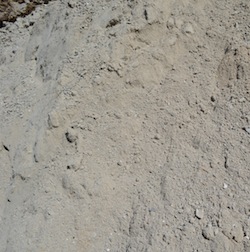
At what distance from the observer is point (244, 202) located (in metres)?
2.86

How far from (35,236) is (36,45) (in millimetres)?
2491

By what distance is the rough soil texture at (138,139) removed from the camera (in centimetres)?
293

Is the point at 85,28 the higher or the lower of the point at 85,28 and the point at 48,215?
the higher

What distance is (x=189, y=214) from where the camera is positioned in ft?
9.48

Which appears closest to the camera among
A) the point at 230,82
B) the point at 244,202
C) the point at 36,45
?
the point at 244,202

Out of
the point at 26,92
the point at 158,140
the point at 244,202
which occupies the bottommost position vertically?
the point at 244,202

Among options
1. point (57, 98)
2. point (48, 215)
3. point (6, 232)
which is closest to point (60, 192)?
point (48, 215)

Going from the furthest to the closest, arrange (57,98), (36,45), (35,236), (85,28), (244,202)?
(36,45) < (85,28) < (57,98) < (35,236) < (244,202)

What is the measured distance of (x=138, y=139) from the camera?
3.29m

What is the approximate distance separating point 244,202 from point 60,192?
141 cm

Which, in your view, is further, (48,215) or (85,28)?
(85,28)

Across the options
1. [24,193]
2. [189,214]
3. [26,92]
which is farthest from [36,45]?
[189,214]

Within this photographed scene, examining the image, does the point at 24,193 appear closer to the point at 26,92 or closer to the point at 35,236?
the point at 35,236

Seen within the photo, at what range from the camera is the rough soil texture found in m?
2.93
